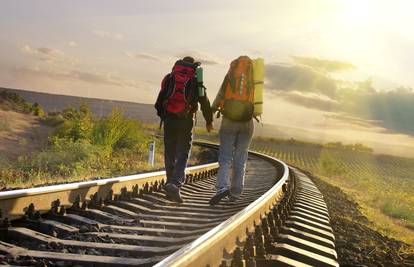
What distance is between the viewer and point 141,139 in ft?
72.3

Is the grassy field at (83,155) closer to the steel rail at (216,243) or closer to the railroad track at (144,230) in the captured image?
the railroad track at (144,230)

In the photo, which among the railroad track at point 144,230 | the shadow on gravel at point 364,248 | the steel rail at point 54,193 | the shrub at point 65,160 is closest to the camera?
the railroad track at point 144,230

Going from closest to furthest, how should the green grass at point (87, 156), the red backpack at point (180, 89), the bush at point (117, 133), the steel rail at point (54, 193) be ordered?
1. the steel rail at point (54, 193)
2. the red backpack at point (180, 89)
3. the green grass at point (87, 156)
4. the bush at point (117, 133)

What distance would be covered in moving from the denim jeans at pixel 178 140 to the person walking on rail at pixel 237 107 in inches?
18.6

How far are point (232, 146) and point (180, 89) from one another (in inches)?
46.9

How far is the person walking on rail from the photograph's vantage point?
7836 mm

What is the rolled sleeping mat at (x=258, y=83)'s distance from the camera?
25.7 ft

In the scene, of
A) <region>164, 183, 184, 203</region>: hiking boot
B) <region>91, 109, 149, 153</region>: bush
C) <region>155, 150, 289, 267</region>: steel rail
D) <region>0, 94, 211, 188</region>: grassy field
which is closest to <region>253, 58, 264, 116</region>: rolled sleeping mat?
<region>164, 183, 184, 203</region>: hiking boot

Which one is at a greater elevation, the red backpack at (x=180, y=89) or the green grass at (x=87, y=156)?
the red backpack at (x=180, y=89)

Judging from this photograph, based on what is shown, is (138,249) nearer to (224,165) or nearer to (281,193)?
(224,165)

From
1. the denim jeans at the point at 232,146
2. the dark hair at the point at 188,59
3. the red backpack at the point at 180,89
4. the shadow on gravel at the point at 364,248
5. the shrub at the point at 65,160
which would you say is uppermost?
the dark hair at the point at 188,59

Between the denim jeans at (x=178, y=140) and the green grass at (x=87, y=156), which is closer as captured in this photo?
the denim jeans at (x=178, y=140)

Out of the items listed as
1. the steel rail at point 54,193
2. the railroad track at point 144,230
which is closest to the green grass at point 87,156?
the steel rail at point 54,193

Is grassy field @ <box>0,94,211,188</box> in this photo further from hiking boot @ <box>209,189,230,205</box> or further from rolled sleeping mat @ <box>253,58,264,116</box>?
rolled sleeping mat @ <box>253,58,264,116</box>
